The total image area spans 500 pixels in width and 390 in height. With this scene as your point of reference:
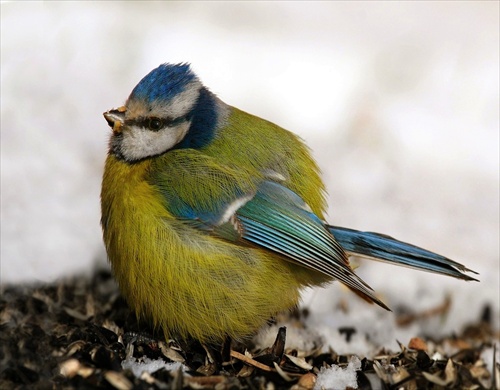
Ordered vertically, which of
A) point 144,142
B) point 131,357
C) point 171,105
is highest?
point 171,105

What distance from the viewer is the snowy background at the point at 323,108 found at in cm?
358

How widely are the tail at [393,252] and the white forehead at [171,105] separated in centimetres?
69

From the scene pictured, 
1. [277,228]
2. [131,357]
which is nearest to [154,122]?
[277,228]

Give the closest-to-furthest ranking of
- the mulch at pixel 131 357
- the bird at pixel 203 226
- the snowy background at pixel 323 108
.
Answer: the mulch at pixel 131 357 → the bird at pixel 203 226 → the snowy background at pixel 323 108

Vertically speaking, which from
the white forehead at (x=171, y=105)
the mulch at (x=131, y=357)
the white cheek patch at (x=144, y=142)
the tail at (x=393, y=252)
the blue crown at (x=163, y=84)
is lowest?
the mulch at (x=131, y=357)

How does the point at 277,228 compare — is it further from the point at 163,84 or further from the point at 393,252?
the point at 163,84

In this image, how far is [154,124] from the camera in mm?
2635

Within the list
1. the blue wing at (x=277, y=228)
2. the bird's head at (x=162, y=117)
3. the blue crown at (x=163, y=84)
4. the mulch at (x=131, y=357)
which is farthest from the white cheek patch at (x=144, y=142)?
the mulch at (x=131, y=357)

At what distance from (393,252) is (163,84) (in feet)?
3.41

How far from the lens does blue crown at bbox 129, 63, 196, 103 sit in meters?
2.59

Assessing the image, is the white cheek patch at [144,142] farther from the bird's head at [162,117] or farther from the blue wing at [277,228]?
the blue wing at [277,228]

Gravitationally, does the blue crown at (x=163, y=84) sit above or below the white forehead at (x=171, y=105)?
above

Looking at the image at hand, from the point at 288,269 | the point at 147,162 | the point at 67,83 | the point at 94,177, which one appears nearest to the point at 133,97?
the point at 147,162

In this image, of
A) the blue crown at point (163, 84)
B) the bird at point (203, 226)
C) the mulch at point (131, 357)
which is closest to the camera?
the mulch at point (131, 357)
